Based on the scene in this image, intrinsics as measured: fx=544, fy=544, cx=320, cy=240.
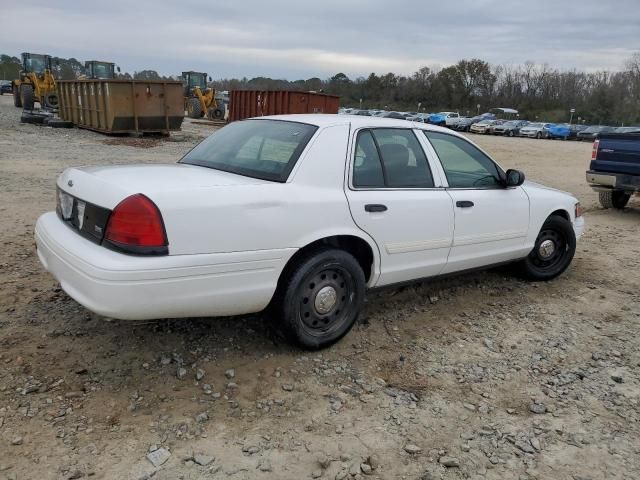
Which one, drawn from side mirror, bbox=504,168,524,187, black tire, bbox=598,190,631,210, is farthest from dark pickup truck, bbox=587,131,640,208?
side mirror, bbox=504,168,524,187

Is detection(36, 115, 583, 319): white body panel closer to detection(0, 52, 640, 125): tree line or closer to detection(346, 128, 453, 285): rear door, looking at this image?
detection(346, 128, 453, 285): rear door

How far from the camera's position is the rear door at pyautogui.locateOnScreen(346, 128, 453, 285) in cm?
379

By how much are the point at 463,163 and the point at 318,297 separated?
1872mm

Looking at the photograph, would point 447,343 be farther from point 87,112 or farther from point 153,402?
point 87,112

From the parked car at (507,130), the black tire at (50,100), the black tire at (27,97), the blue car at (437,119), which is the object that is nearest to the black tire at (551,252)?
the black tire at (27,97)

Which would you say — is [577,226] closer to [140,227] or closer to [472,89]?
[140,227]

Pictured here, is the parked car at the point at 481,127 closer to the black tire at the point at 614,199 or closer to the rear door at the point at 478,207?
the black tire at the point at 614,199

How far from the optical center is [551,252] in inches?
216

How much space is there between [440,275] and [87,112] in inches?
732

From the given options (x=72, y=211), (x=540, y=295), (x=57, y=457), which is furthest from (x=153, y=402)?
(x=540, y=295)

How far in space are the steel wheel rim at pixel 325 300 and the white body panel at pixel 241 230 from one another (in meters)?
0.25

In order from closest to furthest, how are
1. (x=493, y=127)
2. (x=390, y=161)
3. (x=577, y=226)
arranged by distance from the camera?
(x=390, y=161) < (x=577, y=226) < (x=493, y=127)

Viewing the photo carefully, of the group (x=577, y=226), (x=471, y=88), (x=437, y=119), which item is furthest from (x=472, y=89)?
(x=577, y=226)

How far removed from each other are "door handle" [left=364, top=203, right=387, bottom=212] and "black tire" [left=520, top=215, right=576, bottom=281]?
86.2 inches
